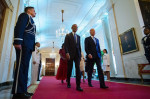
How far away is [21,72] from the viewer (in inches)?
52.1

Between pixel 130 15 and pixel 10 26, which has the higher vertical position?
pixel 130 15

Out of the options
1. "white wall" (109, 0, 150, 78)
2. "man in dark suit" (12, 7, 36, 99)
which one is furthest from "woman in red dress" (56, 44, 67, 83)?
"white wall" (109, 0, 150, 78)

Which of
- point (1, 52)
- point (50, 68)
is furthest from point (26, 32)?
point (50, 68)

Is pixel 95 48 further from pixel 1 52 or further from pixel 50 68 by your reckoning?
pixel 50 68

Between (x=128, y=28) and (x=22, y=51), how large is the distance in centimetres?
370

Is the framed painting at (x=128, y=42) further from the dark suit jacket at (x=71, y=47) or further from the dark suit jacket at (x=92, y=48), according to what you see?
the dark suit jacket at (x=71, y=47)

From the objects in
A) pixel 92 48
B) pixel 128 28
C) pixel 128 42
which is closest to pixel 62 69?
pixel 92 48

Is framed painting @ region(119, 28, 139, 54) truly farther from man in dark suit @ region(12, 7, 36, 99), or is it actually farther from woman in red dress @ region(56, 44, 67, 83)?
man in dark suit @ region(12, 7, 36, 99)

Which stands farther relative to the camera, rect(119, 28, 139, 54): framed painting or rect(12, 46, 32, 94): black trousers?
rect(119, 28, 139, 54): framed painting

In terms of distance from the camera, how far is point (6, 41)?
283cm

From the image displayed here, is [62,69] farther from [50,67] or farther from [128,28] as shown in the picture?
[50,67]

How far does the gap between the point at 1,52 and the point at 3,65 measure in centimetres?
35

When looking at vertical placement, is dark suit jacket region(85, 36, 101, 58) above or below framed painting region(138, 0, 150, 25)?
below

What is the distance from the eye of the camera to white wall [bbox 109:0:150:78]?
3336 millimetres
